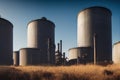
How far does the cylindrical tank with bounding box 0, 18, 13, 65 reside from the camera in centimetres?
3312

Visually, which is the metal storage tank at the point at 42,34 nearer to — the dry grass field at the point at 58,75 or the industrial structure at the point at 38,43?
the industrial structure at the point at 38,43

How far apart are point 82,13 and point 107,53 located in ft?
24.8

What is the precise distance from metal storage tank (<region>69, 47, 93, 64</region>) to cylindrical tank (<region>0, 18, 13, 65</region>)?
400 inches

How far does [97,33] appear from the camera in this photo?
1271 inches

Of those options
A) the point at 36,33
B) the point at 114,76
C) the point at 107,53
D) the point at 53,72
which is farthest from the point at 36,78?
the point at 36,33

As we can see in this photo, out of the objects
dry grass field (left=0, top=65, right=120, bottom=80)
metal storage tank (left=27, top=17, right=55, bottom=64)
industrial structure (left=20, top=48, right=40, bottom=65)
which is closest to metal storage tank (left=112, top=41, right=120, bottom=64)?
metal storage tank (left=27, top=17, right=55, bottom=64)

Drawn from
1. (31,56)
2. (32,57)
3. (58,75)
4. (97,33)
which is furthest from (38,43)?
(58,75)

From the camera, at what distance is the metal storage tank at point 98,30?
3198cm

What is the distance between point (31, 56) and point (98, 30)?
41.8 feet

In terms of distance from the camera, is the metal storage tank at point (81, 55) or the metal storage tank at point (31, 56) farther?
the metal storage tank at point (31, 56)

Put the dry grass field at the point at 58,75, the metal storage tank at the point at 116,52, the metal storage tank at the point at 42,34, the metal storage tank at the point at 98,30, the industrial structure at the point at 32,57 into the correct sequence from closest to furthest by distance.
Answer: the dry grass field at the point at 58,75, the metal storage tank at the point at 98,30, the metal storage tank at the point at 116,52, the industrial structure at the point at 32,57, the metal storage tank at the point at 42,34

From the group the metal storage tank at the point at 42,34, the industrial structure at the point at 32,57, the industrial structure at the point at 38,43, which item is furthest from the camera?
the metal storage tank at the point at 42,34

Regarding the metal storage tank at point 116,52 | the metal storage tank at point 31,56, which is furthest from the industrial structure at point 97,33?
Answer: the metal storage tank at point 31,56

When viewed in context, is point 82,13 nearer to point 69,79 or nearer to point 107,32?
point 107,32
